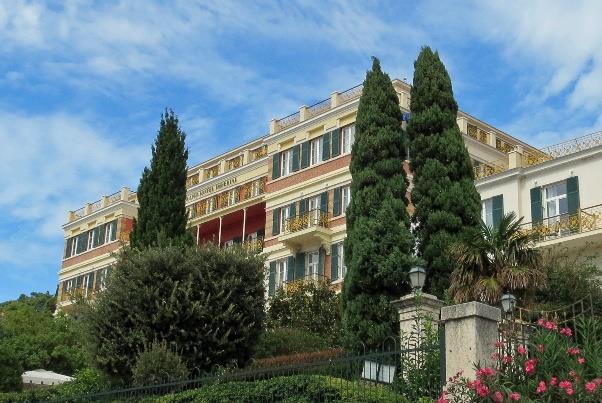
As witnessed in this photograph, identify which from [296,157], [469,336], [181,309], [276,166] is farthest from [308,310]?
[469,336]

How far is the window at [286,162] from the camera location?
136ft

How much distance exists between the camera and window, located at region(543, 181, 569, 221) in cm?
3170

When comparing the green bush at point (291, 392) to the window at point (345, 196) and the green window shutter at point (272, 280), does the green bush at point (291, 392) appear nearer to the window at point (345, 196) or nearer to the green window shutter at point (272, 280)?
the window at point (345, 196)

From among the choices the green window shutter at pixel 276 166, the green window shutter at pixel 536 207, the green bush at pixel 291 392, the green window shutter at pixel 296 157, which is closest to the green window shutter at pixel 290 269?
the green window shutter at pixel 296 157

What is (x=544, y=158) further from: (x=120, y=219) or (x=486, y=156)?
(x=120, y=219)

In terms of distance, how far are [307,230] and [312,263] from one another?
1.63 m

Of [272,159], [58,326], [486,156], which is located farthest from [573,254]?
[58,326]

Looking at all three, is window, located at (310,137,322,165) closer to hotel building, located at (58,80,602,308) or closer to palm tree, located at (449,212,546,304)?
hotel building, located at (58,80,602,308)

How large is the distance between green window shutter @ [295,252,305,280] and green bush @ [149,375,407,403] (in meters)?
22.4

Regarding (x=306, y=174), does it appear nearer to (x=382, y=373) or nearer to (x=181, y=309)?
(x=181, y=309)

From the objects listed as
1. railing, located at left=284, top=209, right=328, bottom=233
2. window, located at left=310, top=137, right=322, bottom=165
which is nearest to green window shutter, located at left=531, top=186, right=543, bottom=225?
railing, located at left=284, top=209, right=328, bottom=233

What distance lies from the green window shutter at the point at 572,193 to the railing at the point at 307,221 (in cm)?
1060

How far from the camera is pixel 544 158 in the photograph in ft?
111

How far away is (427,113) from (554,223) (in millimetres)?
7184
